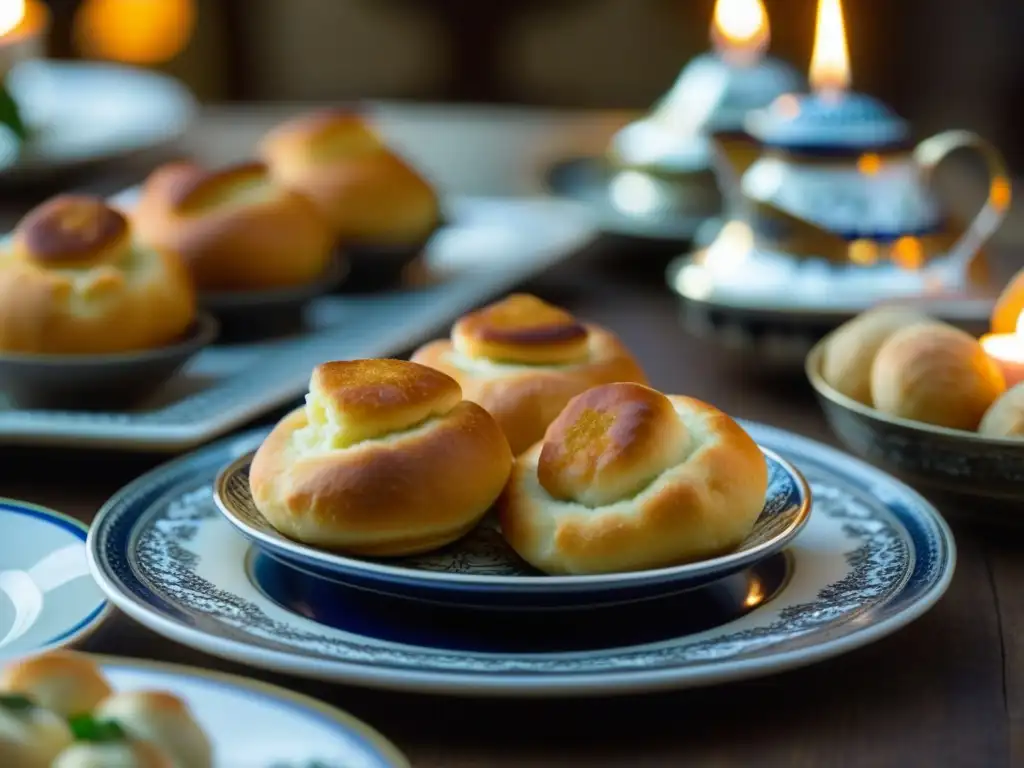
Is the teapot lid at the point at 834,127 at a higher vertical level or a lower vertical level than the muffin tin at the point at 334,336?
higher

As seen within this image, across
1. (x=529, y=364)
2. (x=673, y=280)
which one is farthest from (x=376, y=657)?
(x=673, y=280)

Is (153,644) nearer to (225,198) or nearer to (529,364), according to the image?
(529,364)

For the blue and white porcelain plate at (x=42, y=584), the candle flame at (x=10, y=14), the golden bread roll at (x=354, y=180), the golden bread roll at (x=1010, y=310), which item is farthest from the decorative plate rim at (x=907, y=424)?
the candle flame at (x=10, y=14)

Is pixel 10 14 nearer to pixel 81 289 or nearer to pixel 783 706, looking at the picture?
pixel 81 289

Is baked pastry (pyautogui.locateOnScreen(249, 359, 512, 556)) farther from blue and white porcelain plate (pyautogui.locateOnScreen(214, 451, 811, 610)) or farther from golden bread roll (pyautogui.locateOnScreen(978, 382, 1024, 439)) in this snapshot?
golden bread roll (pyautogui.locateOnScreen(978, 382, 1024, 439))

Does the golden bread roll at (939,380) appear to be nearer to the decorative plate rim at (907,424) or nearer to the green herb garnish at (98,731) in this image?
the decorative plate rim at (907,424)
